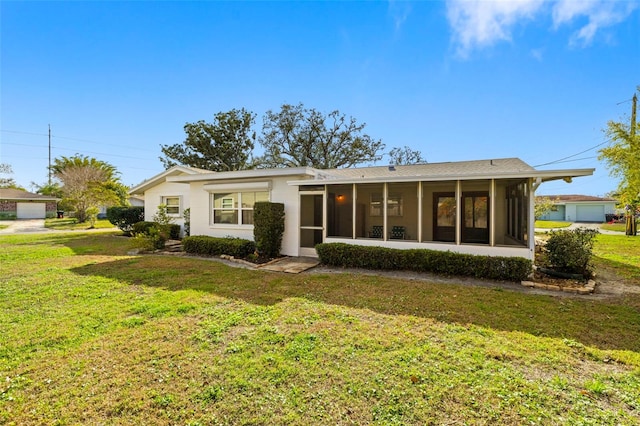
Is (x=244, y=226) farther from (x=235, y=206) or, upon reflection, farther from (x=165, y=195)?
(x=165, y=195)

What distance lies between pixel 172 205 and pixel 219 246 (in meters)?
7.03

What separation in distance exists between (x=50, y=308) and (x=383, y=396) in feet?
19.3

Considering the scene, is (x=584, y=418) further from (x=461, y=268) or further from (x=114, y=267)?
(x=114, y=267)

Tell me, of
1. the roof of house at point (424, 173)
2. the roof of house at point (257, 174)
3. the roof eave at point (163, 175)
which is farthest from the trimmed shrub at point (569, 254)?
the roof eave at point (163, 175)

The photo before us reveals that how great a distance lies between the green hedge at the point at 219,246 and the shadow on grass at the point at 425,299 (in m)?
1.85

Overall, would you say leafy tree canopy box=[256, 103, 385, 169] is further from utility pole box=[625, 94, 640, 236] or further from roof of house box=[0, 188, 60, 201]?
roof of house box=[0, 188, 60, 201]

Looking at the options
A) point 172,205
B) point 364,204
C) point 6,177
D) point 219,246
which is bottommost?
point 219,246

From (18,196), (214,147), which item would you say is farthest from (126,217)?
(18,196)

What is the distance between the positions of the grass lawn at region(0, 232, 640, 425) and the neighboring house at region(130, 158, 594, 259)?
401 centimetres

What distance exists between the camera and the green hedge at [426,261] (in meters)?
7.22

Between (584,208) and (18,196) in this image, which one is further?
(18,196)

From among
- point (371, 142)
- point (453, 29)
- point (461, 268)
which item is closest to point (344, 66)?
point (453, 29)

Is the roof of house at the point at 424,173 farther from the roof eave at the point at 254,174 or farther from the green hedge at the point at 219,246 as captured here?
the green hedge at the point at 219,246

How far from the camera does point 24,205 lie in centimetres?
3825
